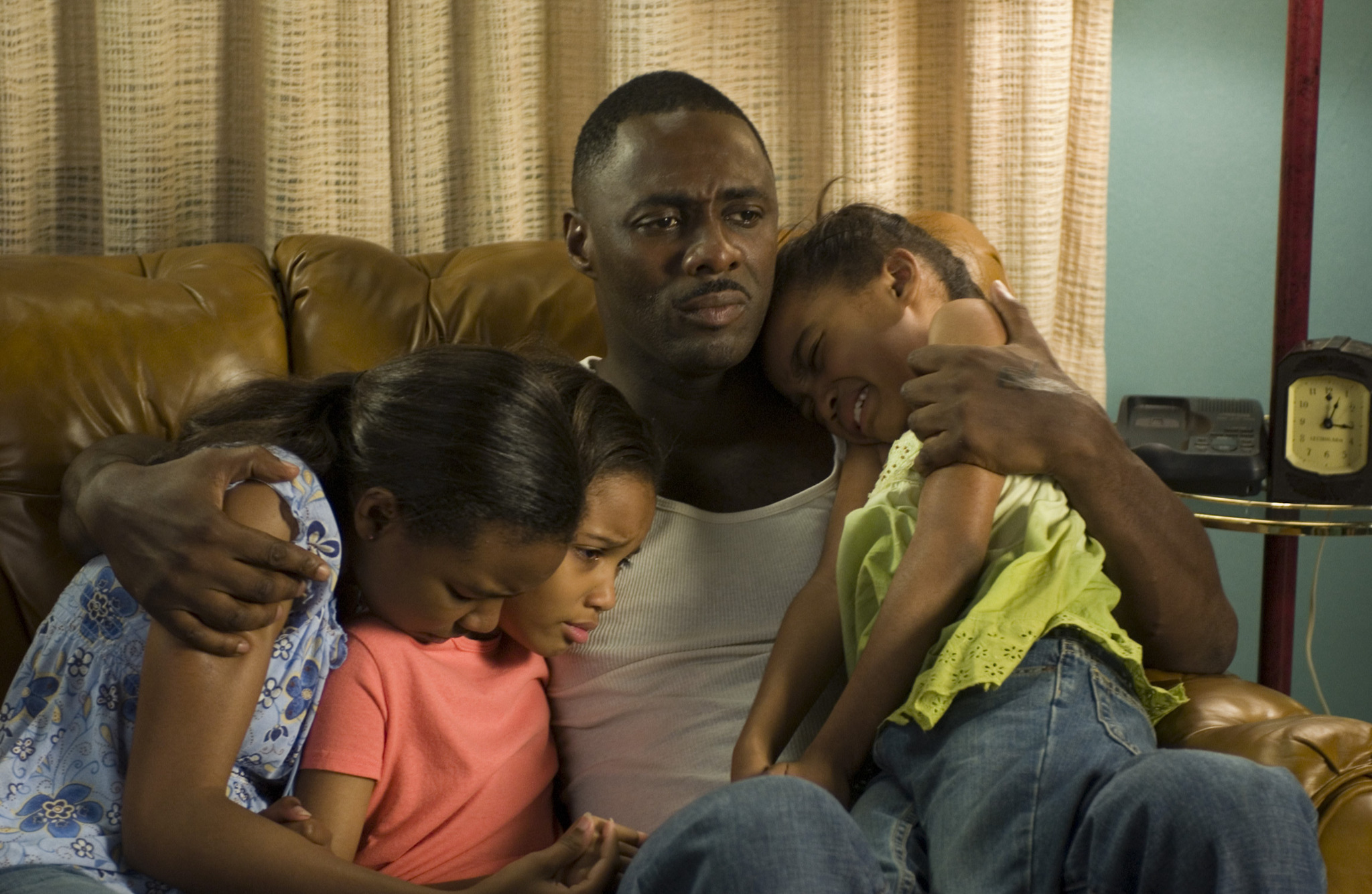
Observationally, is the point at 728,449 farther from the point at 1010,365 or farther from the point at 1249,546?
the point at 1249,546

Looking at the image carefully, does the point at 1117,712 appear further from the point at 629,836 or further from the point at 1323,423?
the point at 1323,423

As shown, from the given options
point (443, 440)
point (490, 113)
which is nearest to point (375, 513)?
point (443, 440)

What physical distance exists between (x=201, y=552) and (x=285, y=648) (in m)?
0.14

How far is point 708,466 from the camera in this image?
5.44 ft

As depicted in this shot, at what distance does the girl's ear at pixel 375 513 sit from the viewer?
1.17 m

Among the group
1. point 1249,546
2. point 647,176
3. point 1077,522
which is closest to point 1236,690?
point 1077,522

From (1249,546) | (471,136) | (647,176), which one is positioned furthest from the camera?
(1249,546)

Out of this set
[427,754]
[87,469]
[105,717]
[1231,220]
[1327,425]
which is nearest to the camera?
[105,717]

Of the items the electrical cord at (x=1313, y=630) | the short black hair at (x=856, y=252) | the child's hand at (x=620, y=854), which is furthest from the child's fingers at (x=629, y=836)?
the electrical cord at (x=1313, y=630)

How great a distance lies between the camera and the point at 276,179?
1982 mm

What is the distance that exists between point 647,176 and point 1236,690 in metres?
0.93

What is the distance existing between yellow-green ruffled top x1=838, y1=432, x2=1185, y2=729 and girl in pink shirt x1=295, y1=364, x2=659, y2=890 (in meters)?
0.26

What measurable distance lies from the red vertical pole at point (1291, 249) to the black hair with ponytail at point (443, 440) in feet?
3.83

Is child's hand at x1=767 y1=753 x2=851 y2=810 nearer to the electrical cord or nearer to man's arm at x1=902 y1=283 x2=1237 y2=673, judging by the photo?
man's arm at x1=902 y1=283 x2=1237 y2=673
